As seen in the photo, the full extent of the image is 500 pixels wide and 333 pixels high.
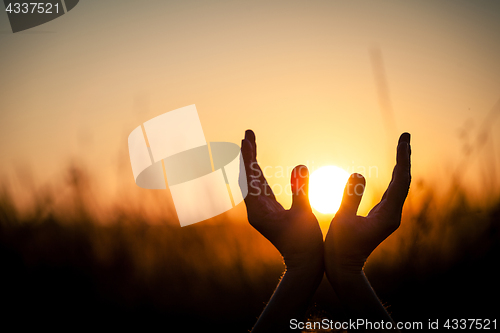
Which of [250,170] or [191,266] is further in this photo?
[191,266]

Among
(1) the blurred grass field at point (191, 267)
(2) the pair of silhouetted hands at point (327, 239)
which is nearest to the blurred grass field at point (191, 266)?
(1) the blurred grass field at point (191, 267)

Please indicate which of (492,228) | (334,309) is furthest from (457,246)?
(334,309)

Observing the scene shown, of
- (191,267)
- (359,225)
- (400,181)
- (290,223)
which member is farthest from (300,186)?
(191,267)

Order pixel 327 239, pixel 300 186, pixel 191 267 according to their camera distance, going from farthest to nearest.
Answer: pixel 191 267 < pixel 327 239 < pixel 300 186

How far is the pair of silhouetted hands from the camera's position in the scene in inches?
51.3

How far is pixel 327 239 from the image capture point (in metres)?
1.41

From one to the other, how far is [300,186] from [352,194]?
0.79 feet

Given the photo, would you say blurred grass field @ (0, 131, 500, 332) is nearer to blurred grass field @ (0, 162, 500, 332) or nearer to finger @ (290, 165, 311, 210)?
blurred grass field @ (0, 162, 500, 332)

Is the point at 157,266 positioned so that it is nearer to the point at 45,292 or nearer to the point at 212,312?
the point at 212,312

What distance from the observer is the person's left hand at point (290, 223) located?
1.35m

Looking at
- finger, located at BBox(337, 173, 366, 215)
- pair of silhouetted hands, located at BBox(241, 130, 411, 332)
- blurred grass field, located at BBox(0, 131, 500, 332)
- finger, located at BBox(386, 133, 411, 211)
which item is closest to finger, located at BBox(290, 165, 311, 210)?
pair of silhouetted hands, located at BBox(241, 130, 411, 332)

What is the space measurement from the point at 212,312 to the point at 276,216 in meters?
1.51

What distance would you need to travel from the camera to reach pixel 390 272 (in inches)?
103

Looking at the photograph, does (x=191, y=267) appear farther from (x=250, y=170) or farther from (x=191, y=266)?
(x=250, y=170)
